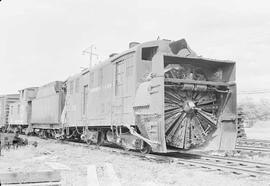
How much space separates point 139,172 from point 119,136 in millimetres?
4134

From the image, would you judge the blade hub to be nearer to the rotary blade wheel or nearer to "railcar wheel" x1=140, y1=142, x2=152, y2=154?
the rotary blade wheel

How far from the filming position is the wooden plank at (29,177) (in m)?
4.78

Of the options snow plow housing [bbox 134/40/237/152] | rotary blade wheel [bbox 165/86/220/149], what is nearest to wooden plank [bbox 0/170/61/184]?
snow plow housing [bbox 134/40/237/152]

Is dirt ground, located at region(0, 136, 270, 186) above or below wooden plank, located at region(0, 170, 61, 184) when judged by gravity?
below

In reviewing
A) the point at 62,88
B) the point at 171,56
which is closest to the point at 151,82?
the point at 171,56

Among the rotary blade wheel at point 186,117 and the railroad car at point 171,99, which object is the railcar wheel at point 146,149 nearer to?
the railroad car at point 171,99

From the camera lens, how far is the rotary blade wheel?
33.3ft

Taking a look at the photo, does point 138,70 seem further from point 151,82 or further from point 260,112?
point 260,112

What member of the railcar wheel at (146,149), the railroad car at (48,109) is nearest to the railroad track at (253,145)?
the railcar wheel at (146,149)

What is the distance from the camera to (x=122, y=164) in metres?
9.12

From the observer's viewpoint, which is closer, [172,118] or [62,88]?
[172,118]

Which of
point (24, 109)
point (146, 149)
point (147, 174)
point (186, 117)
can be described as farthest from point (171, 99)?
point (24, 109)

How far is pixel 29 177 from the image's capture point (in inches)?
189

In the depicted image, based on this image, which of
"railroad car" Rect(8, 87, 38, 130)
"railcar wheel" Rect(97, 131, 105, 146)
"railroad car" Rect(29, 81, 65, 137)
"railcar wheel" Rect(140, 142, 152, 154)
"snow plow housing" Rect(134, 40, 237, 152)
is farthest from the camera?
"railroad car" Rect(8, 87, 38, 130)
